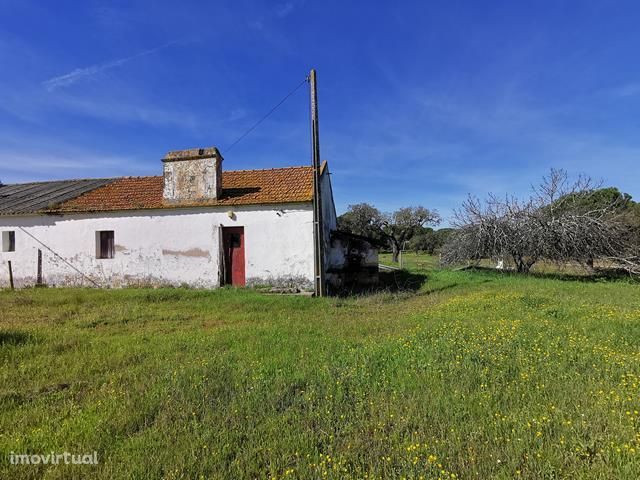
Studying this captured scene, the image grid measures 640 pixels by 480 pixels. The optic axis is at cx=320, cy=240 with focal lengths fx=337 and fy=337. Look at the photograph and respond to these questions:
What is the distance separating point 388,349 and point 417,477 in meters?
2.62

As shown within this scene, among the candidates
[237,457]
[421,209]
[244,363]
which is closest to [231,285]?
[244,363]

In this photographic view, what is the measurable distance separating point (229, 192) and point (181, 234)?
2.51 metres

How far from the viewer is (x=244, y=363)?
4.66 m

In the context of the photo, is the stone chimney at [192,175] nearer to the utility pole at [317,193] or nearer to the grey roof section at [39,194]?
the utility pole at [317,193]

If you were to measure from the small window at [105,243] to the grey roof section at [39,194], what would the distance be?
2.69 metres

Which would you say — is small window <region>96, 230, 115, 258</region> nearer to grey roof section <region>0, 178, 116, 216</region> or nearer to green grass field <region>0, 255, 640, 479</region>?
grey roof section <region>0, 178, 116, 216</region>

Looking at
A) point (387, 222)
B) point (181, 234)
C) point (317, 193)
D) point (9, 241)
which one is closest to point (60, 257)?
point (9, 241)

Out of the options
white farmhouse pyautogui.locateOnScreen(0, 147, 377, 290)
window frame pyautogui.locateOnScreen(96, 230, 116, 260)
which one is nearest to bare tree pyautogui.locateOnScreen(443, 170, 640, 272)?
white farmhouse pyautogui.locateOnScreen(0, 147, 377, 290)

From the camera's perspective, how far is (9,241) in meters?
14.7

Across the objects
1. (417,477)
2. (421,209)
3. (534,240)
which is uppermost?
(421,209)

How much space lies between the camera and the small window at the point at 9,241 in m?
14.6

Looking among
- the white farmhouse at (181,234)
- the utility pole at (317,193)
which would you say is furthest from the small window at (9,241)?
the utility pole at (317,193)

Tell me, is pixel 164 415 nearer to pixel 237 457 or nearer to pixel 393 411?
pixel 237 457

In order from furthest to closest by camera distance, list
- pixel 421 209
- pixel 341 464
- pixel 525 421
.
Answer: pixel 421 209, pixel 525 421, pixel 341 464
